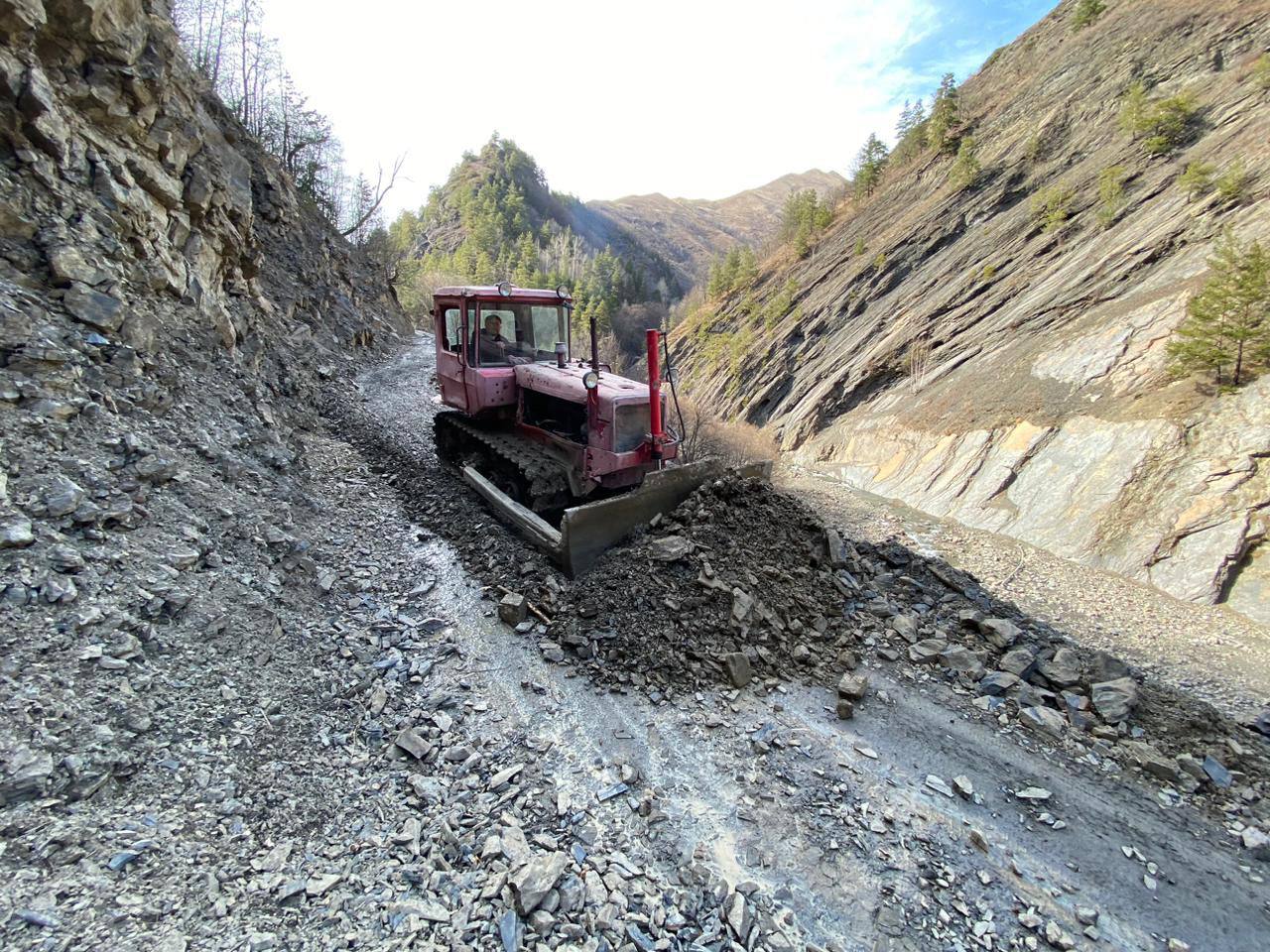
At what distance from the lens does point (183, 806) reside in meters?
2.68

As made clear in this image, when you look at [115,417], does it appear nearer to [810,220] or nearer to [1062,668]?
[1062,668]

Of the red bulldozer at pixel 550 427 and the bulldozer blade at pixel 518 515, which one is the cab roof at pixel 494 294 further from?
the bulldozer blade at pixel 518 515

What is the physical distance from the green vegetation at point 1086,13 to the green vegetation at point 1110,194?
12.3 m

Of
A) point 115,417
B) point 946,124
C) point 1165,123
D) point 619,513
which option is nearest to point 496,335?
point 619,513

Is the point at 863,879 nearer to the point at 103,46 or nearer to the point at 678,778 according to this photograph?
the point at 678,778

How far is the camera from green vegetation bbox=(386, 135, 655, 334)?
47.2 meters

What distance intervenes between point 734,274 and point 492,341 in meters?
32.1

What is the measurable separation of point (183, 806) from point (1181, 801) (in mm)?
5631

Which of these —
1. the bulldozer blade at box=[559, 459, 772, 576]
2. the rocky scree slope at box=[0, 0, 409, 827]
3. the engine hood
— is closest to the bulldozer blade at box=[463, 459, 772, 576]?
the bulldozer blade at box=[559, 459, 772, 576]

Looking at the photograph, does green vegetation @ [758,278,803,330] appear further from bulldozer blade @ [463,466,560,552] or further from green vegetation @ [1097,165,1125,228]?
bulldozer blade @ [463,466,560,552]

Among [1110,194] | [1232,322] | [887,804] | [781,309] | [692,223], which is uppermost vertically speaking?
[692,223]

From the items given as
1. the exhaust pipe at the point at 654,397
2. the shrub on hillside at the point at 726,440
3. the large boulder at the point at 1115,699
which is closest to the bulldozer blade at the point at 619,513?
the exhaust pipe at the point at 654,397

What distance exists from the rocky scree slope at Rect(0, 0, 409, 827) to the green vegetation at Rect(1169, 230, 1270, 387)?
1155 cm

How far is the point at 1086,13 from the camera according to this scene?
20938 millimetres
